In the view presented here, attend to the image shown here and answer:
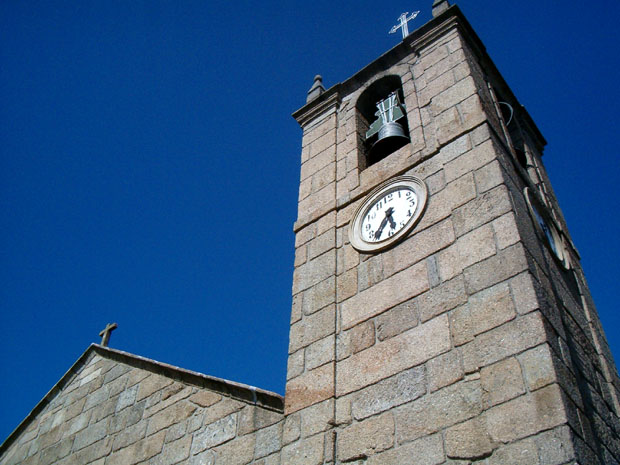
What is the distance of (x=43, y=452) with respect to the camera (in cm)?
724

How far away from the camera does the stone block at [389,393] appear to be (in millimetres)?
4254

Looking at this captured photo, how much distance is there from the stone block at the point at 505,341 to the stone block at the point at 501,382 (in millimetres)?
58

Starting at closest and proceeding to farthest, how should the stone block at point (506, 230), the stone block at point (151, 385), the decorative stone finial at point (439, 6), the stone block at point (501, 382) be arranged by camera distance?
the stone block at point (501, 382) → the stone block at point (506, 230) → the stone block at point (151, 385) → the decorative stone finial at point (439, 6)

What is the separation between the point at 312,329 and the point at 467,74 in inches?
124

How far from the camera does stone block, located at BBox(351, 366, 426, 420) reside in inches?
167

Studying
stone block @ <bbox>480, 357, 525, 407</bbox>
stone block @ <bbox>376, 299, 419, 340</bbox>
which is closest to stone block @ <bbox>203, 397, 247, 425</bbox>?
stone block @ <bbox>376, 299, 419, 340</bbox>

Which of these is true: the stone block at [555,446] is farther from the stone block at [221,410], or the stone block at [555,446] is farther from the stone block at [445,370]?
the stone block at [221,410]

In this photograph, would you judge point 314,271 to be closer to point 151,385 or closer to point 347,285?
point 347,285

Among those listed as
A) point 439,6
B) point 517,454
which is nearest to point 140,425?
point 517,454

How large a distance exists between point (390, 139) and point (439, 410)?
355 cm

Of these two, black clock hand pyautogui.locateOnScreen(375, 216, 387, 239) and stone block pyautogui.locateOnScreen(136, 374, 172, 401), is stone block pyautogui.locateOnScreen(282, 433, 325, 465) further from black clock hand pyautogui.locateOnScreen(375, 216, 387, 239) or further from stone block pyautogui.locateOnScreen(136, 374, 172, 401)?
stone block pyautogui.locateOnScreen(136, 374, 172, 401)

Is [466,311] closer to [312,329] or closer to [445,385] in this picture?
[445,385]

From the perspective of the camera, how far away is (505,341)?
13.1ft

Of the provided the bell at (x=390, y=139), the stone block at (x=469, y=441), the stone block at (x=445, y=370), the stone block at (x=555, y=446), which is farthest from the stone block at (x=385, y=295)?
the bell at (x=390, y=139)
